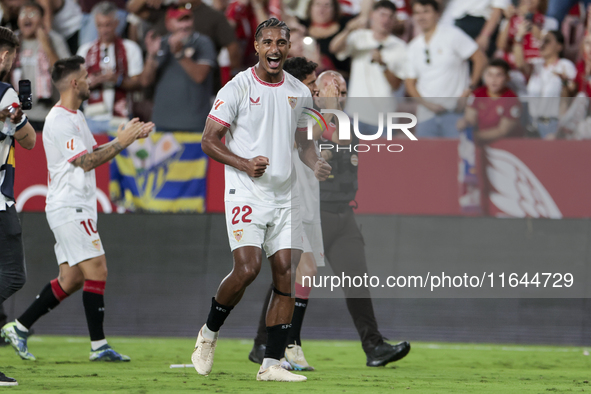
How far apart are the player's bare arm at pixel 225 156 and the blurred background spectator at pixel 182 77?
210 inches

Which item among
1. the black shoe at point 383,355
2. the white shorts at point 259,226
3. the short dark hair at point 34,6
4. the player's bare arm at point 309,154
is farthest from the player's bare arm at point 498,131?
the short dark hair at point 34,6

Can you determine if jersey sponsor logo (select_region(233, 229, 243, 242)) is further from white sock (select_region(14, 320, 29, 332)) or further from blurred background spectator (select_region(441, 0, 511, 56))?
blurred background spectator (select_region(441, 0, 511, 56))

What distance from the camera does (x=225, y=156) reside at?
15.3 ft

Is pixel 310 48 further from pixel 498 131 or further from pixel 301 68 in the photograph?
pixel 301 68

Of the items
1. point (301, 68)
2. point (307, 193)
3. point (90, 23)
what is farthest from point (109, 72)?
point (307, 193)

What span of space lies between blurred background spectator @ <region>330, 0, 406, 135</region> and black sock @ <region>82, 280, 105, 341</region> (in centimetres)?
520

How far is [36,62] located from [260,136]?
21.8 ft

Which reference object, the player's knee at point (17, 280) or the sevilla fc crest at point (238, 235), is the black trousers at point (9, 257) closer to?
the player's knee at point (17, 280)

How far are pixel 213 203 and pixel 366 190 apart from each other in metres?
1.96

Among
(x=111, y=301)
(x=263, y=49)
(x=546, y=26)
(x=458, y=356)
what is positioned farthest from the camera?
(x=546, y=26)

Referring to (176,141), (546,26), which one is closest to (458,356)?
(176,141)

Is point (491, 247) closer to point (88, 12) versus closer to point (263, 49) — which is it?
point (263, 49)

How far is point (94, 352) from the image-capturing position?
20.0ft

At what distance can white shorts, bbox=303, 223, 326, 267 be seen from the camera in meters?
5.89
